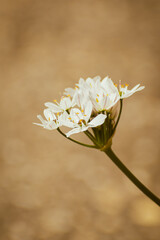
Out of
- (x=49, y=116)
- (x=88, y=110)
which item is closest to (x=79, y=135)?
(x=49, y=116)

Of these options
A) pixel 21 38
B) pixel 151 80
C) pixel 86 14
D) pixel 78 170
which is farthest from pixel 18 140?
pixel 86 14

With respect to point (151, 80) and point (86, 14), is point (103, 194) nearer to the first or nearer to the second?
point (151, 80)

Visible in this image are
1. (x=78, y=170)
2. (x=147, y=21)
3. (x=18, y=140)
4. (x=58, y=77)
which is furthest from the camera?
(x=147, y=21)

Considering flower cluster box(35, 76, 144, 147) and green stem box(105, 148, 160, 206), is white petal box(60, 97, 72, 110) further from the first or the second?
green stem box(105, 148, 160, 206)

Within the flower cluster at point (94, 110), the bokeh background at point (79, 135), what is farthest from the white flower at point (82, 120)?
the bokeh background at point (79, 135)

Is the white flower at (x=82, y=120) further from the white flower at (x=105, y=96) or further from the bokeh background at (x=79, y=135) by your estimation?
the bokeh background at (x=79, y=135)

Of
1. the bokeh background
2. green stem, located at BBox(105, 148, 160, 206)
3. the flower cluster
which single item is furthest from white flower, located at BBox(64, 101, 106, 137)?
the bokeh background
